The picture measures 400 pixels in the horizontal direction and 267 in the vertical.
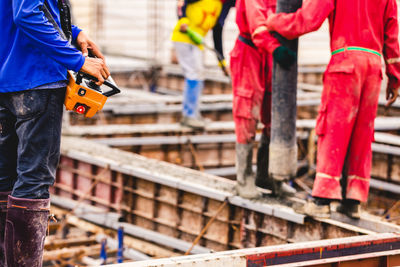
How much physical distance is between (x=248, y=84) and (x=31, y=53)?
2636mm

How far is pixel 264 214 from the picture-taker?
5.86 m

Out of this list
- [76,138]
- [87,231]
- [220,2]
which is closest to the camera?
[87,231]

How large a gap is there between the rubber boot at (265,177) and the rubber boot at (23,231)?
2907 millimetres

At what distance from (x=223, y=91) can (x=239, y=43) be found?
7897mm

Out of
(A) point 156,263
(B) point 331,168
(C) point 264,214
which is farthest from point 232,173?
(A) point 156,263

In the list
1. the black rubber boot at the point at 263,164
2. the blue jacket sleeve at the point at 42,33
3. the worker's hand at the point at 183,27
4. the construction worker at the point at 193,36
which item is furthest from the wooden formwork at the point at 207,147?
the blue jacket sleeve at the point at 42,33

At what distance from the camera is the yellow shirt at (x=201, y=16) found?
8.09 meters

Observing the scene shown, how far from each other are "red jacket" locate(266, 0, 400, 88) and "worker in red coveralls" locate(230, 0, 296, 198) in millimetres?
321

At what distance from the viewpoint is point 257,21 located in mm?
5285

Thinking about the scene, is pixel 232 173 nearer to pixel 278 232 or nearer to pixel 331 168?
pixel 278 232

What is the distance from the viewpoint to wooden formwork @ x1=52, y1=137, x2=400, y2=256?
18.7 ft

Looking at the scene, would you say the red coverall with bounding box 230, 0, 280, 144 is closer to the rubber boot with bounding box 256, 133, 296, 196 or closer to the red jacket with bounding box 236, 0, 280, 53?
the red jacket with bounding box 236, 0, 280, 53

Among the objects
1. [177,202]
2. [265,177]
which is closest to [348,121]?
[265,177]

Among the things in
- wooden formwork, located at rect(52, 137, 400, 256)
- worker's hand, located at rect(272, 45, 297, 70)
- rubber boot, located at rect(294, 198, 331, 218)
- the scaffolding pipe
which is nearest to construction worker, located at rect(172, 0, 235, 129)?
wooden formwork, located at rect(52, 137, 400, 256)
